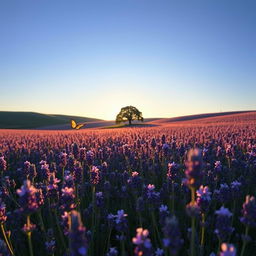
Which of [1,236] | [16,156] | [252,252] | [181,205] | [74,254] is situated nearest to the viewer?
[74,254]

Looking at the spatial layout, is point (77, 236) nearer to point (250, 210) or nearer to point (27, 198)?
point (27, 198)

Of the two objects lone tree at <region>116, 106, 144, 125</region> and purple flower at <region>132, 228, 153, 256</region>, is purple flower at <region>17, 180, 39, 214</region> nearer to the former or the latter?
purple flower at <region>132, 228, 153, 256</region>

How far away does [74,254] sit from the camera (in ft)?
4.06

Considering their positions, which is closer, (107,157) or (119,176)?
(119,176)

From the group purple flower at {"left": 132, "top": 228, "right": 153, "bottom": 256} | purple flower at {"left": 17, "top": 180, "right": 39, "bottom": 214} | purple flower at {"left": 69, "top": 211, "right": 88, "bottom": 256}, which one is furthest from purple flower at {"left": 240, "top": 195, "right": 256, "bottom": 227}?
purple flower at {"left": 17, "top": 180, "right": 39, "bottom": 214}

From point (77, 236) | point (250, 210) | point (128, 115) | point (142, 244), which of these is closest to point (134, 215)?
point (250, 210)

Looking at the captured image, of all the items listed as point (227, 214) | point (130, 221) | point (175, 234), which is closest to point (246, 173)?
point (130, 221)

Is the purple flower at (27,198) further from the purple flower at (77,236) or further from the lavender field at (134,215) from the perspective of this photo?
the purple flower at (77,236)

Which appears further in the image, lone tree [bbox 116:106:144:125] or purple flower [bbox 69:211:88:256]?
lone tree [bbox 116:106:144:125]

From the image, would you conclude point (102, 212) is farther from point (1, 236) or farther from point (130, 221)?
point (1, 236)

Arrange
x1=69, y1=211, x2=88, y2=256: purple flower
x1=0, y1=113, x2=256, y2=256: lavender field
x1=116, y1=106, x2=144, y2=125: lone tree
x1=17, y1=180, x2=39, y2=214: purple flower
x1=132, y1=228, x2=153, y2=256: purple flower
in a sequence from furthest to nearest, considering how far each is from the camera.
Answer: x1=116, y1=106, x2=144, y2=125: lone tree < x1=17, y1=180, x2=39, y2=214: purple flower < x1=0, y1=113, x2=256, y2=256: lavender field < x1=132, y1=228, x2=153, y2=256: purple flower < x1=69, y1=211, x2=88, y2=256: purple flower

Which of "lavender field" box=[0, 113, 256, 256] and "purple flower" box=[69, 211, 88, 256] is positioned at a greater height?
"purple flower" box=[69, 211, 88, 256]

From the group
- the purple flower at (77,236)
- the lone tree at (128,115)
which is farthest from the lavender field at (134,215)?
the lone tree at (128,115)

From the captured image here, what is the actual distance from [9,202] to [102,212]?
1558 millimetres
